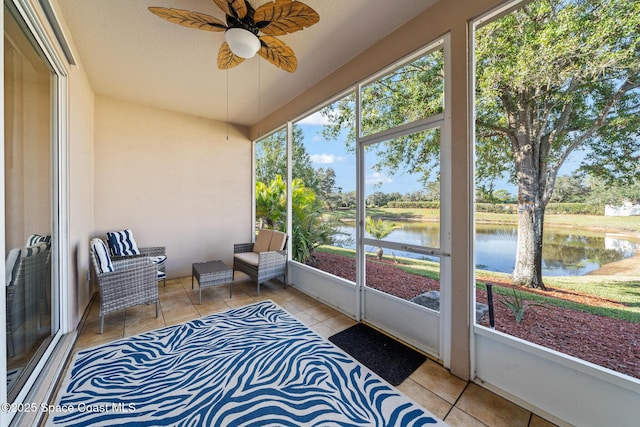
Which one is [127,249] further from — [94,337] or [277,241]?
[277,241]

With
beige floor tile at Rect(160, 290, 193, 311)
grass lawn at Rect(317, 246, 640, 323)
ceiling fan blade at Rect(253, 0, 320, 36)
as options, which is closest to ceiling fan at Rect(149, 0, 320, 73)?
ceiling fan blade at Rect(253, 0, 320, 36)

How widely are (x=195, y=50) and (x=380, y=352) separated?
3700 millimetres

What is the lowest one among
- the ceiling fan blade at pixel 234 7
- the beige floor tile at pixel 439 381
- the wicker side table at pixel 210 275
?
the beige floor tile at pixel 439 381

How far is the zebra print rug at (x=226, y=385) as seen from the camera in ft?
5.07

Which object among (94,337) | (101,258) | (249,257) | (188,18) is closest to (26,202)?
(101,258)

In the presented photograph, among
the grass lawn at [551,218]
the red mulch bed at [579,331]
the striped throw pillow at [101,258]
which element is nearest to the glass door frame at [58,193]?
the striped throw pillow at [101,258]

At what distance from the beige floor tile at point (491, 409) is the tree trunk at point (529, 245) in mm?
831

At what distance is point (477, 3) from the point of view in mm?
1812

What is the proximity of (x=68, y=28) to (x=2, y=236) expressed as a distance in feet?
7.48

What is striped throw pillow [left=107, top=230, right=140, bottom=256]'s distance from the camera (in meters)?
3.64

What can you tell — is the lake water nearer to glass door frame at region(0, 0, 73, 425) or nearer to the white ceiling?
the white ceiling

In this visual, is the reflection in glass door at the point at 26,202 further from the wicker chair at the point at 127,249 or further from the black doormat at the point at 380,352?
the black doormat at the point at 380,352

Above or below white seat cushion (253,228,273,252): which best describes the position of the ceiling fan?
above

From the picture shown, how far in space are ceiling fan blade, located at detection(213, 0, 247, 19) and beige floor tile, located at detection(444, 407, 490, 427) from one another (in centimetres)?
312
